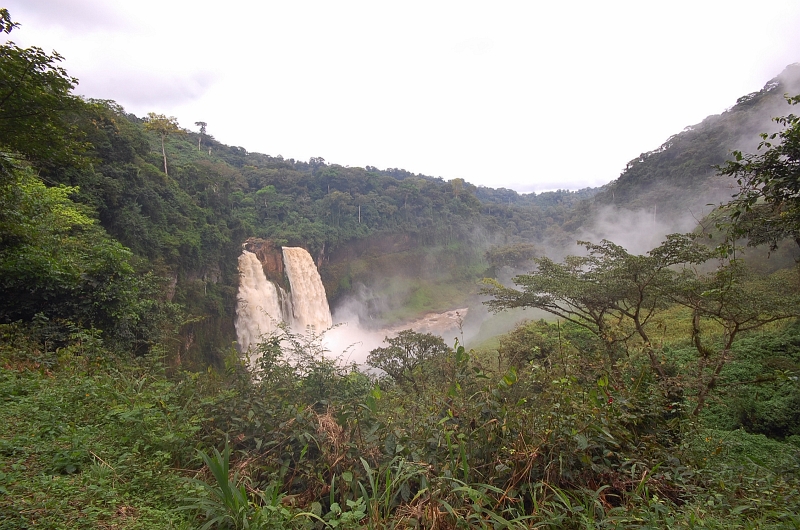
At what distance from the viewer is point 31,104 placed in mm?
5160

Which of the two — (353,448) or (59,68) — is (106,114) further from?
(353,448)

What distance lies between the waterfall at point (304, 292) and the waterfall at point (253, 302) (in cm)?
191

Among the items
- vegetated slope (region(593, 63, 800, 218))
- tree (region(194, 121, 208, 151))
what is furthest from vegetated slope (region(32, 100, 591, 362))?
vegetated slope (region(593, 63, 800, 218))

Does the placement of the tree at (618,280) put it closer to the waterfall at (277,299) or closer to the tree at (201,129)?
the waterfall at (277,299)

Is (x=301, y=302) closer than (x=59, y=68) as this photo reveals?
No

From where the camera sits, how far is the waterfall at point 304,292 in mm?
26016

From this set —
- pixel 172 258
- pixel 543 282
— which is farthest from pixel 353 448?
pixel 172 258

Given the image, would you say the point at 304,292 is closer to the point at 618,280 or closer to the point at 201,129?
the point at 618,280

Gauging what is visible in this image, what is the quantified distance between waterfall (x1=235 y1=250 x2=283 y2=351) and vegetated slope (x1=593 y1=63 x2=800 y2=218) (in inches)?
1089

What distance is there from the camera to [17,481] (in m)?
2.17

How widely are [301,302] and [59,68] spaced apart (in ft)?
71.3

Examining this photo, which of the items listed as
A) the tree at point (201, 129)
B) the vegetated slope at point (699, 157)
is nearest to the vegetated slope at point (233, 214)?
the tree at point (201, 129)

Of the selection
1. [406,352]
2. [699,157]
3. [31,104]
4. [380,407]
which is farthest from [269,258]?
[699,157]

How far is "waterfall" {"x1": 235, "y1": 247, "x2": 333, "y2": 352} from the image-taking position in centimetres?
2200
